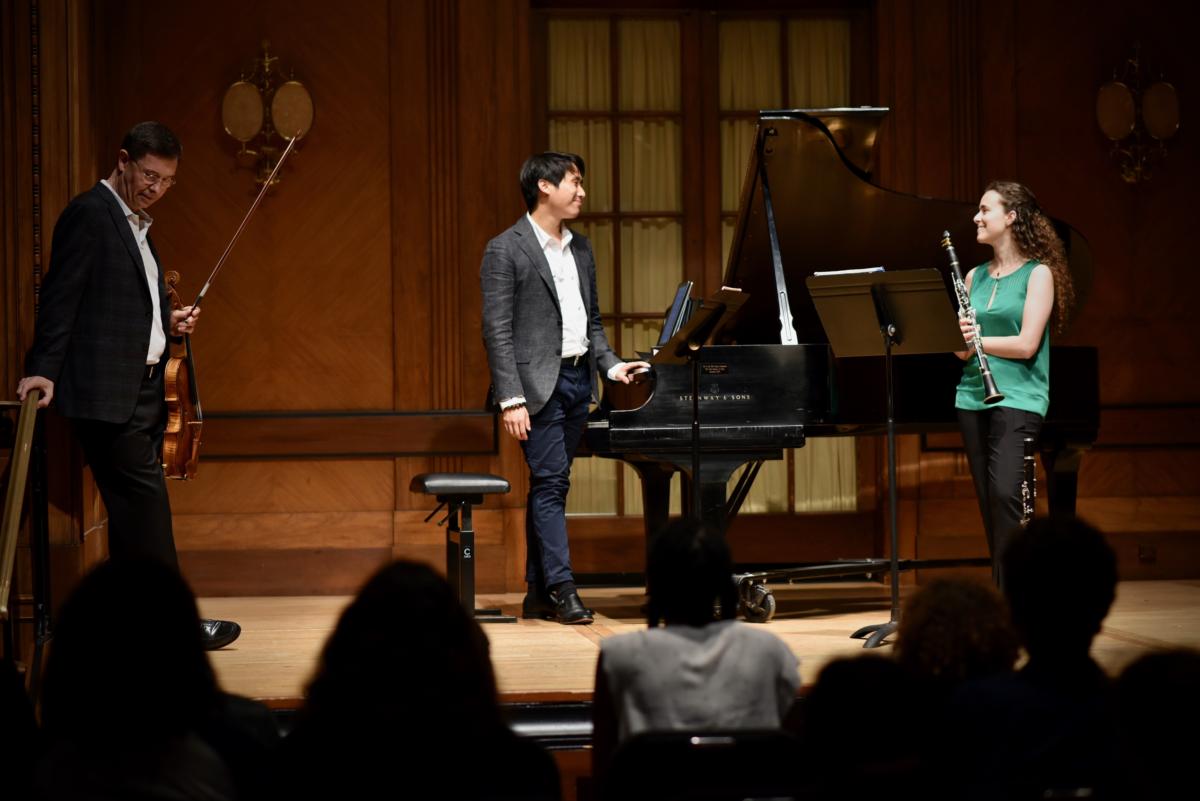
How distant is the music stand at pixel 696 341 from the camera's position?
4309mm

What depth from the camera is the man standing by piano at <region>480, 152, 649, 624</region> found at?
5094 mm

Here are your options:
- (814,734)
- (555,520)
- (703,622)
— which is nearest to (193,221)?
(555,520)

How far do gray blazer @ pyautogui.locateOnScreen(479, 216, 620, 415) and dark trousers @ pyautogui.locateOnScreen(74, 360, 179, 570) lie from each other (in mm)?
1327

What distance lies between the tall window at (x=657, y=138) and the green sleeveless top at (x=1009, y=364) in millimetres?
1823

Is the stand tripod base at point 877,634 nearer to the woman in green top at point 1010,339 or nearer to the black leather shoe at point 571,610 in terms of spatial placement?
the woman in green top at point 1010,339

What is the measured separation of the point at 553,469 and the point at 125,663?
3.32m

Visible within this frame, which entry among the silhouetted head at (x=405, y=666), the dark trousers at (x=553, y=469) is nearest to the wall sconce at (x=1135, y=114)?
the dark trousers at (x=553, y=469)

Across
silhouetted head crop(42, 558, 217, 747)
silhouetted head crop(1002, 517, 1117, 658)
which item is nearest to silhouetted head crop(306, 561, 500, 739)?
silhouetted head crop(42, 558, 217, 747)

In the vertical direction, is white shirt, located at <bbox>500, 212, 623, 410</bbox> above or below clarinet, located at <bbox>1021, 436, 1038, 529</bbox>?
above

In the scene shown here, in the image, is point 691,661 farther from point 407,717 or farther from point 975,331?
point 975,331

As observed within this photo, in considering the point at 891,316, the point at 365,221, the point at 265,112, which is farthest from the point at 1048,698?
the point at 265,112

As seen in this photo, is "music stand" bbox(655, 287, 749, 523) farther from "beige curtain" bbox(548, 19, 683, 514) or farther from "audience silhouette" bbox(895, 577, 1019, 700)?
"audience silhouette" bbox(895, 577, 1019, 700)

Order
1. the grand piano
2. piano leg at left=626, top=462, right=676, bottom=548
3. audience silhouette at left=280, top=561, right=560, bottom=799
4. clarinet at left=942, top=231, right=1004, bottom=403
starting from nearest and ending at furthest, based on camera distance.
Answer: audience silhouette at left=280, top=561, right=560, bottom=799 < clarinet at left=942, top=231, right=1004, bottom=403 < the grand piano < piano leg at left=626, top=462, right=676, bottom=548

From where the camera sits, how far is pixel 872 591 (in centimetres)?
614
